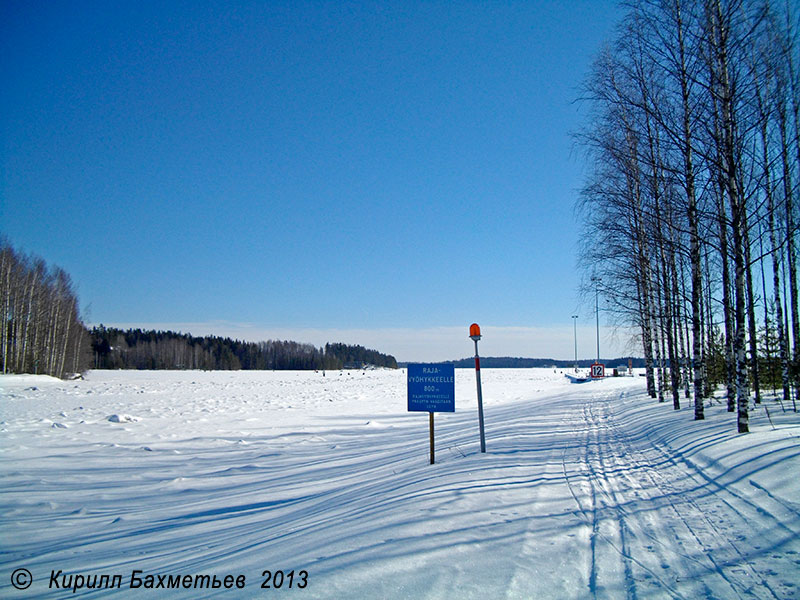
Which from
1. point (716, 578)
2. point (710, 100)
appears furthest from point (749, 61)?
point (716, 578)

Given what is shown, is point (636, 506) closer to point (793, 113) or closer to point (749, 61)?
point (749, 61)

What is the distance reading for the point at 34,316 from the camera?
46188mm

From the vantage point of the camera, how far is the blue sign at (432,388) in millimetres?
8828

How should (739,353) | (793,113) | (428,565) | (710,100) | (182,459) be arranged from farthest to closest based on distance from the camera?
(793,113) → (182,459) → (710,100) → (739,353) → (428,565)

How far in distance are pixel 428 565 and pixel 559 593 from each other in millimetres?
1068

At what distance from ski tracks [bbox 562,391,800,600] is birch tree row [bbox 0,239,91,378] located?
5137cm

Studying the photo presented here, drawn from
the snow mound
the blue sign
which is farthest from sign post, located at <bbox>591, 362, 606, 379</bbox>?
the blue sign

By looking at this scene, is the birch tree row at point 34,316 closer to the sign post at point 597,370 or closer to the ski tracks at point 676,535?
the ski tracks at point 676,535

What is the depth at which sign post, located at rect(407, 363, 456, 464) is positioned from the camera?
8.83 m

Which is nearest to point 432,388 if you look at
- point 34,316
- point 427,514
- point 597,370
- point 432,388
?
point 432,388

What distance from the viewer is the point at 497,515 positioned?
5.33m

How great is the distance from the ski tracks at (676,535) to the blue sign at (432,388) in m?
2.36

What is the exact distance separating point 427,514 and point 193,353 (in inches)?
4772

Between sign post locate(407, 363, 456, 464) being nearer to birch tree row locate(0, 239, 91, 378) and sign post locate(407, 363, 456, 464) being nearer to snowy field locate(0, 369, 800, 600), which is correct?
snowy field locate(0, 369, 800, 600)
